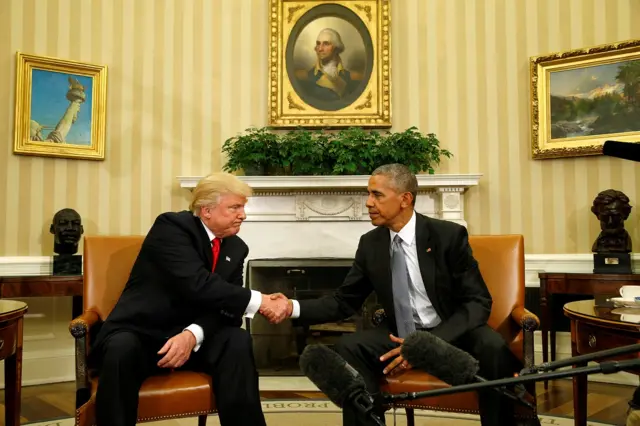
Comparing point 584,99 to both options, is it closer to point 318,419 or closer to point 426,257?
point 426,257

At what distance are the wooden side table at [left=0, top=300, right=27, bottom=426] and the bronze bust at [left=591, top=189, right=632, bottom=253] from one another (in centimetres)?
403

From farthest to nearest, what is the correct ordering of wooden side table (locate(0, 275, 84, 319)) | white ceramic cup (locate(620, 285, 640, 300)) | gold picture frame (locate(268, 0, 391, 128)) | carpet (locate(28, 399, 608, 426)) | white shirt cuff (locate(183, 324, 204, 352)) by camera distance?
gold picture frame (locate(268, 0, 391, 128)) → wooden side table (locate(0, 275, 84, 319)) → carpet (locate(28, 399, 608, 426)) → white ceramic cup (locate(620, 285, 640, 300)) → white shirt cuff (locate(183, 324, 204, 352))

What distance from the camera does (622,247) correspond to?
13.6 feet

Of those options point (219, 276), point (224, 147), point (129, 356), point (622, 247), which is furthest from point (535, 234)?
point (129, 356)

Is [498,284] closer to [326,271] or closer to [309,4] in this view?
[326,271]

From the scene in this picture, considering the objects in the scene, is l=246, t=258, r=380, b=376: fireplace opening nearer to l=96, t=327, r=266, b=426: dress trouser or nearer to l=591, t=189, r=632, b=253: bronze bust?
l=591, t=189, r=632, b=253: bronze bust

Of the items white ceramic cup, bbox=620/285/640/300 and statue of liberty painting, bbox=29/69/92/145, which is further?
statue of liberty painting, bbox=29/69/92/145

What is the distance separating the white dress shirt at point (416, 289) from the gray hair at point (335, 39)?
2.89m

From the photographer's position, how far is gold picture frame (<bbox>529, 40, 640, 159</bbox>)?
454cm

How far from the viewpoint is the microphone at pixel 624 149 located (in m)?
0.93

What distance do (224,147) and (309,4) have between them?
1.61 metres

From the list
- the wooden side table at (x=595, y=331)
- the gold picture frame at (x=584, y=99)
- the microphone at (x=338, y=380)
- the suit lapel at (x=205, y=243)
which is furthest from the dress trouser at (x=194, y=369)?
the gold picture frame at (x=584, y=99)

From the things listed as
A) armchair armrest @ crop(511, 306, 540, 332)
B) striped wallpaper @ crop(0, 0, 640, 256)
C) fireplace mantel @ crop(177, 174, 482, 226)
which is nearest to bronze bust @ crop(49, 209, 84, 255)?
striped wallpaper @ crop(0, 0, 640, 256)

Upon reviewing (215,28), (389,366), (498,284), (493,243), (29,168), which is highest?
(215,28)
